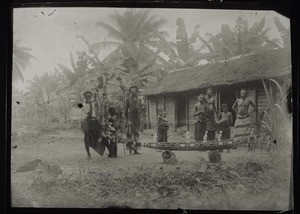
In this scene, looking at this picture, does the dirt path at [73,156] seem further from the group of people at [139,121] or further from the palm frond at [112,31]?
the palm frond at [112,31]

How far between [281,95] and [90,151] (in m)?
Result: 0.94

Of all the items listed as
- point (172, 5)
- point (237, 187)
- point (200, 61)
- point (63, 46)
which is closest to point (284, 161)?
point (237, 187)

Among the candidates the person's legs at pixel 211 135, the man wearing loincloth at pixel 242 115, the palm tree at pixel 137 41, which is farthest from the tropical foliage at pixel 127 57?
the person's legs at pixel 211 135

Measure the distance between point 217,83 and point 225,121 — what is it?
19 cm

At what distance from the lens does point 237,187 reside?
1.49 meters

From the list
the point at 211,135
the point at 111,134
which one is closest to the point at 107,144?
the point at 111,134

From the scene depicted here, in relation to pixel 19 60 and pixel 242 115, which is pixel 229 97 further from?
pixel 19 60

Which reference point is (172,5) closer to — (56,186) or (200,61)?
(200,61)

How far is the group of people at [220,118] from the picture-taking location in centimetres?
151

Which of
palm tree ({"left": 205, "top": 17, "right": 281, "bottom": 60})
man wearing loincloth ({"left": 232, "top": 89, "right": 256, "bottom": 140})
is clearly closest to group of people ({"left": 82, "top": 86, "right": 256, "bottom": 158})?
man wearing loincloth ({"left": 232, "top": 89, "right": 256, "bottom": 140})

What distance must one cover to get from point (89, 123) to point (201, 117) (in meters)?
0.53

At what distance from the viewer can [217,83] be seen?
152 centimetres

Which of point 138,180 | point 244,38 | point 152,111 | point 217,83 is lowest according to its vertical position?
point 138,180

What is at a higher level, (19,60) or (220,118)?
(19,60)
